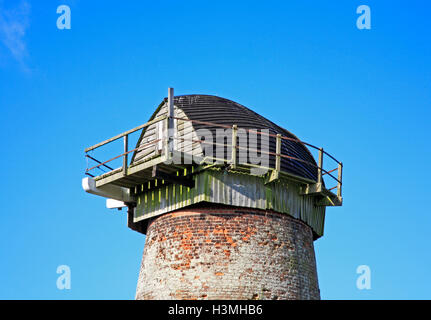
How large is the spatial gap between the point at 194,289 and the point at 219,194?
280 centimetres

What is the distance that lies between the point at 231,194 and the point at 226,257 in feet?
6.03

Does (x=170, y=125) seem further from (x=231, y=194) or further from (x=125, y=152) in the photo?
(x=231, y=194)

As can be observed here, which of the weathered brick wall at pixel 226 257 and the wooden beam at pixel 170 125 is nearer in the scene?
the wooden beam at pixel 170 125

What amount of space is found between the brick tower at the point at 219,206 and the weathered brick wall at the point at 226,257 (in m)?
0.03

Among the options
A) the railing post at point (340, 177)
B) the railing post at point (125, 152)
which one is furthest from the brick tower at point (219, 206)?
the railing post at point (340, 177)

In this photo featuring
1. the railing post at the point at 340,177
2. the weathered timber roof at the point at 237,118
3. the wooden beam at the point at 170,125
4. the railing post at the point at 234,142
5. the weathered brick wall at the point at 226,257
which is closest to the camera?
the wooden beam at the point at 170,125

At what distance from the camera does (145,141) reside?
2983 centimetres

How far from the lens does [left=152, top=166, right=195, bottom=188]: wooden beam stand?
2630 centimetres

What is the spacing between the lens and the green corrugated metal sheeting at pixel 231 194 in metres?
26.7

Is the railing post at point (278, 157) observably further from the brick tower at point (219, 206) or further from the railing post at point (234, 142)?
the railing post at point (234, 142)

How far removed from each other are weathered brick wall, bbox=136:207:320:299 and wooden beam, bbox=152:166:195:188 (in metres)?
0.80

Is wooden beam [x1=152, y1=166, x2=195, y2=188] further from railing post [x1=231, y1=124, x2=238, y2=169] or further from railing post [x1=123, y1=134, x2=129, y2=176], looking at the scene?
railing post [x1=231, y1=124, x2=238, y2=169]
